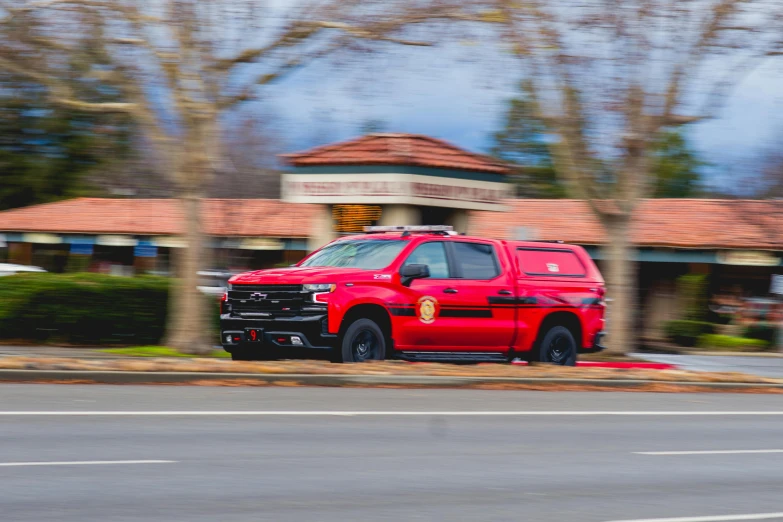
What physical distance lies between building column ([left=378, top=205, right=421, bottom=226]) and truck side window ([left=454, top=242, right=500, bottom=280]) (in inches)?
177

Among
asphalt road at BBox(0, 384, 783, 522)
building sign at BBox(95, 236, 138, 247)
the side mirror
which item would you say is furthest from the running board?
building sign at BBox(95, 236, 138, 247)

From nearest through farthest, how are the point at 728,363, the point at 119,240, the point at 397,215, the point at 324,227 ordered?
the point at 397,215
the point at 324,227
the point at 728,363
the point at 119,240

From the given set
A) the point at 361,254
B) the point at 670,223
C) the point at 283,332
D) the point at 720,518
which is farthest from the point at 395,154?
the point at 670,223

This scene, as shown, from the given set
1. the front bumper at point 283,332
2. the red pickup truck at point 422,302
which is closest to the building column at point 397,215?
the red pickup truck at point 422,302

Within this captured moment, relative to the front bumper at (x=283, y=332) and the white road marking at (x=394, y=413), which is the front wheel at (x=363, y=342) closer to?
the front bumper at (x=283, y=332)

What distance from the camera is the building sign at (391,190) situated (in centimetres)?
2034

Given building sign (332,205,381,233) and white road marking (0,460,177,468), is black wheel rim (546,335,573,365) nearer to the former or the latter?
building sign (332,205,381,233)

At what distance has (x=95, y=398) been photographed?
11.6 metres

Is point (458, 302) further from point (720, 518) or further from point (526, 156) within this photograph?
point (526, 156)

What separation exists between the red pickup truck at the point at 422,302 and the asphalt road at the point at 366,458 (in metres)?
1.56

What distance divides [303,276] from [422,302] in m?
1.72

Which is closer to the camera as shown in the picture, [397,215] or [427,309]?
[427,309]

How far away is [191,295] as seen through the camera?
17703 millimetres

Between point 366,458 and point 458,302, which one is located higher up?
point 458,302
